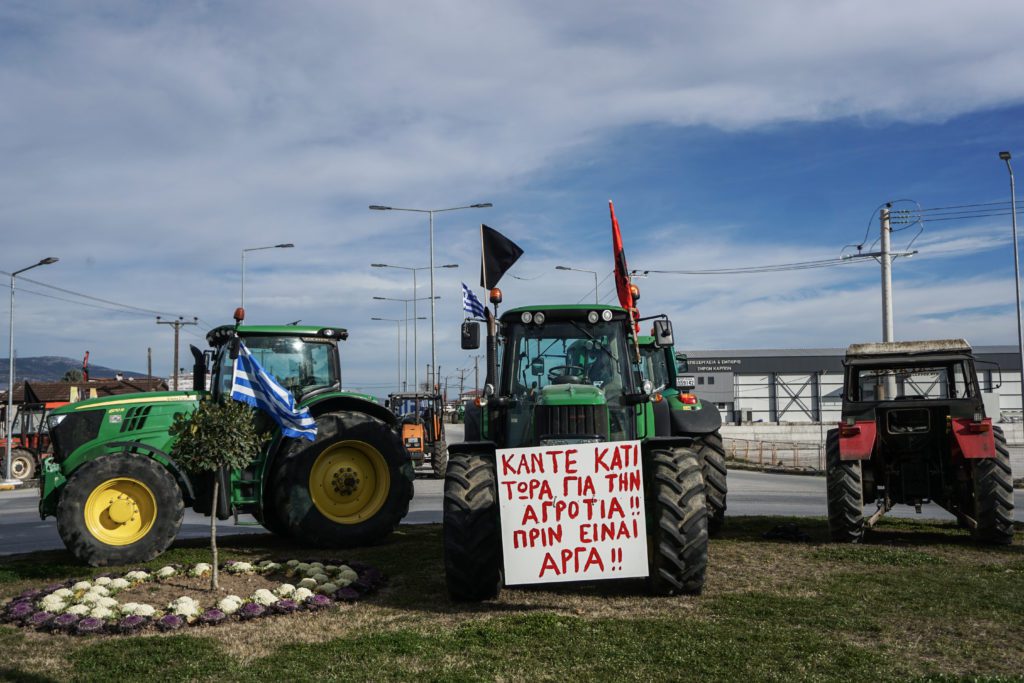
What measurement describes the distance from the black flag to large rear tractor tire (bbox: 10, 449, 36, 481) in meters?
24.4

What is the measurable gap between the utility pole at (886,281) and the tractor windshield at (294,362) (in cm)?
1844

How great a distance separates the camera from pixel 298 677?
5.95 m

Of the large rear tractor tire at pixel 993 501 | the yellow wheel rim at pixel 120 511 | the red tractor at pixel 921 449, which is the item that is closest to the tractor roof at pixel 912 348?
the red tractor at pixel 921 449

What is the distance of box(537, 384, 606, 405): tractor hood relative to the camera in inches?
334

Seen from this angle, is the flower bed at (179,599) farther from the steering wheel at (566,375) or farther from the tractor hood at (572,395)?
the steering wheel at (566,375)

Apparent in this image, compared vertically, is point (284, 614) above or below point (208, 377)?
below

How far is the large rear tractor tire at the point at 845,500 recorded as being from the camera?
11.1m

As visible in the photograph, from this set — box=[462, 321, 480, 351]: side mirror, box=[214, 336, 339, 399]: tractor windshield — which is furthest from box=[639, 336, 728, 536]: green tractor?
box=[214, 336, 339, 399]: tractor windshield

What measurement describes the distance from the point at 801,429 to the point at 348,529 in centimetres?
4976

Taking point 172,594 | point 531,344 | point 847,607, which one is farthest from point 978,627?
point 172,594

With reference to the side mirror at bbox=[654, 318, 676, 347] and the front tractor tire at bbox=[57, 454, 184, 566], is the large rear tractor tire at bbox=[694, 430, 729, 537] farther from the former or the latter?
the front tractor tire at bbox=[57, 454, 184, 566]

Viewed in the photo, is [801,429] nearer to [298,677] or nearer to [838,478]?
[838,478]

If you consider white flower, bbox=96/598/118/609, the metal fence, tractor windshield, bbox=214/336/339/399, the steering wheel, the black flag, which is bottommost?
the metal fence

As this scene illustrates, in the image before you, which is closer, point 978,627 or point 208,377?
point 978,627
